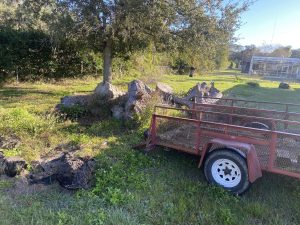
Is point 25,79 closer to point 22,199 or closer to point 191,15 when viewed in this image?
point 191,15

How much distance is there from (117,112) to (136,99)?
24.3 inches

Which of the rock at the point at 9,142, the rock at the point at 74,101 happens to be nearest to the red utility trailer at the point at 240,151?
the rock at the point at 9,142

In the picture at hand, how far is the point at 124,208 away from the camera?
349cm

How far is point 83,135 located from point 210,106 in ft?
9.27

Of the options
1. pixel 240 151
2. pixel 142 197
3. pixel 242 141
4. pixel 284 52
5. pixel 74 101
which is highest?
pixel 284 52

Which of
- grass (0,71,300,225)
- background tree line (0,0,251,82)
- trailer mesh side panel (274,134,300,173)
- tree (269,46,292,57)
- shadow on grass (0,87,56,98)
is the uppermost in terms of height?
tree (269,46,292,57)

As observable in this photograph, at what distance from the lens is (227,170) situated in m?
4.01

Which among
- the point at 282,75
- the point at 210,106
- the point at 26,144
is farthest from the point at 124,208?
the point at 282,75

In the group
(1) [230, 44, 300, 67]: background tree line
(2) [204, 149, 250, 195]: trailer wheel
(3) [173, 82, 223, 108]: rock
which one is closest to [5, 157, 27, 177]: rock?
(2) [204, 149, 250, 195]: trailer wheel

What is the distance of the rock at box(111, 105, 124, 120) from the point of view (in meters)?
7.24

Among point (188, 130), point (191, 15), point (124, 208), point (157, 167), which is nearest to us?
point (124, 208)

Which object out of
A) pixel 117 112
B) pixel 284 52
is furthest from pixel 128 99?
pixel 284 52

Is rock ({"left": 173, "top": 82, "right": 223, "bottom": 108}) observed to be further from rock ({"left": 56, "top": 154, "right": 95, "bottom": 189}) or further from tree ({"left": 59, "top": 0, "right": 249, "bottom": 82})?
rock ({"left": 56, "top": 154, "right": 95, "bottom": 189})

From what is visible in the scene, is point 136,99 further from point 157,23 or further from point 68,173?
point 157,23
